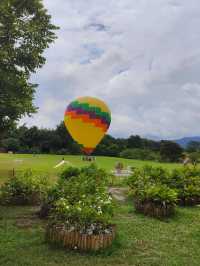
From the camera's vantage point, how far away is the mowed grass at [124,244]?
26.6ft

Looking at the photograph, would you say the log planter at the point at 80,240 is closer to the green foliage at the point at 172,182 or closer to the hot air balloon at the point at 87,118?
the green foliage at the point at 172,182

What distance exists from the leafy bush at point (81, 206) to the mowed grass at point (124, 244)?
675 mm

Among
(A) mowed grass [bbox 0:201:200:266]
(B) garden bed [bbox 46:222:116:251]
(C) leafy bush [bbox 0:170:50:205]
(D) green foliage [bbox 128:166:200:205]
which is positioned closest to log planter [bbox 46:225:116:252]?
(B) garden bed [bbox 46:222:116:251]

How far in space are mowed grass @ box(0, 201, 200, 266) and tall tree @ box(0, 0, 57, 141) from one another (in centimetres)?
509

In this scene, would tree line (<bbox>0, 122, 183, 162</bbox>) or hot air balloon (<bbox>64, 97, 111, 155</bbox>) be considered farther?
tree line (<bbox>0, 122, 183, 162</bbox>)

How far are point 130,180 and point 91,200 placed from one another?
273 inches

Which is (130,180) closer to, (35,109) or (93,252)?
(35,109)

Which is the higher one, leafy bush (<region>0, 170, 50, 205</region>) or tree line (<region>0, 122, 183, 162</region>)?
tree line (<region>0, 122, 183, 162</region>)

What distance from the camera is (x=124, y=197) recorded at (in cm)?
1720

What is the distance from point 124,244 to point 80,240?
4.52ft

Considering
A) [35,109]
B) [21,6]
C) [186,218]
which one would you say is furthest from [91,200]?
[21,6]

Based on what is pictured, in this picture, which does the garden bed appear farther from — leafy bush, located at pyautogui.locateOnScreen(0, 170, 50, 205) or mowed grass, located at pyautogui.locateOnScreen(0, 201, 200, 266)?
leafy bush, located at pyautogui.locateOnScreen(0, 170, 50, 205)

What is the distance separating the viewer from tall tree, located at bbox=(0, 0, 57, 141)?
15.1m

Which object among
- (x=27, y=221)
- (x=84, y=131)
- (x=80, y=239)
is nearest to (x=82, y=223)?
(x=80, y=239)
